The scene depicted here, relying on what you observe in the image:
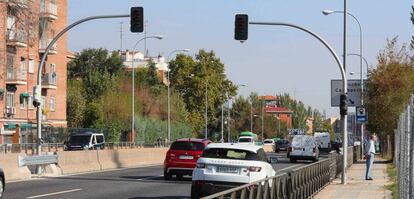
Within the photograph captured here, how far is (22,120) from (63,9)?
48.1 feet

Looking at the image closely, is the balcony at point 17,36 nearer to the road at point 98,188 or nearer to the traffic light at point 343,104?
the road at point 98,188

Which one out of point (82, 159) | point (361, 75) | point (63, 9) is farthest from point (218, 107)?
point (82, 159)

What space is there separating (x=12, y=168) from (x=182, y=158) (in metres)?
6.11

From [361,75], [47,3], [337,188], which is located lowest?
[337,188]

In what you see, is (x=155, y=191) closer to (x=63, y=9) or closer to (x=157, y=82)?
(x=63, y=9)

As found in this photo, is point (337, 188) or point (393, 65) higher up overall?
point (393, 65)

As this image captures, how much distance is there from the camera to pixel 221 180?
1808 centimetres

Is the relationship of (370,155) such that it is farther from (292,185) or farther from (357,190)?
(292,185)

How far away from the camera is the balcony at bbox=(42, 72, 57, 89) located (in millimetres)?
69375

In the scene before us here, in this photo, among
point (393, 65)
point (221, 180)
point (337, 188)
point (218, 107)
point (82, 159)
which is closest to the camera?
point (221, 180)

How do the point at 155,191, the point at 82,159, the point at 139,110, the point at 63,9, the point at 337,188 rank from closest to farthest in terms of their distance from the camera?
the point at 155,191
the point at 337,188
the point at 82,159
the point at 63,9
the point at 139,110

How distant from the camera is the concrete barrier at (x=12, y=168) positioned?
25.2 metres

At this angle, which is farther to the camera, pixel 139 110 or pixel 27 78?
pixel 139 110

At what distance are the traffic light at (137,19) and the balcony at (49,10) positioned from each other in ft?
128
